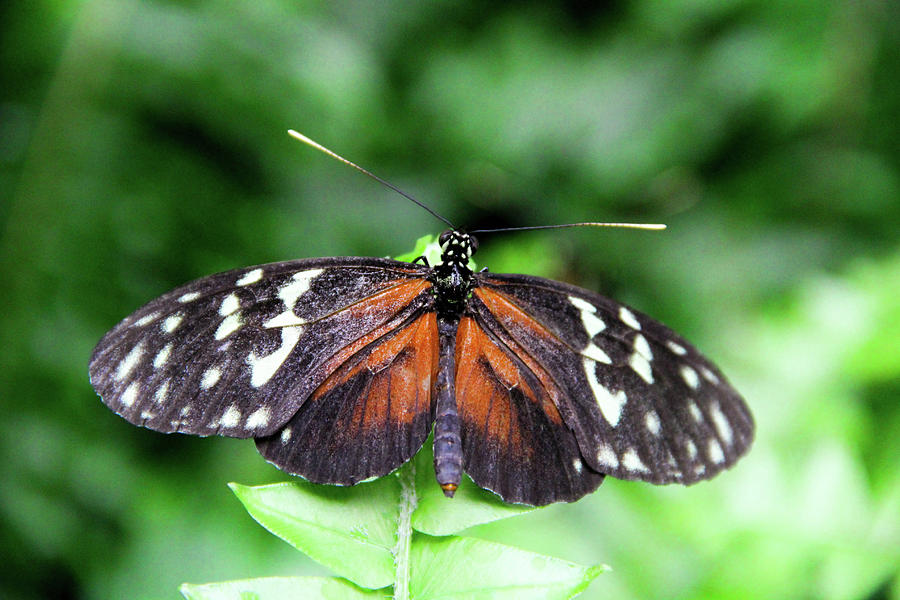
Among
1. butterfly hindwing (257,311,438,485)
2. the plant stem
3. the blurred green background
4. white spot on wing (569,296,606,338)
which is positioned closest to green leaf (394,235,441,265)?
butterfly hindwing (257,311,438,485)

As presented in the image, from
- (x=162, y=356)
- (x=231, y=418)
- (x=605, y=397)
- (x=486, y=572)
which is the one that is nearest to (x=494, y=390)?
(x=605, y=397)

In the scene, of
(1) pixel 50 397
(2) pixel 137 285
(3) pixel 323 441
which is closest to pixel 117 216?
(2) pixel 137 285

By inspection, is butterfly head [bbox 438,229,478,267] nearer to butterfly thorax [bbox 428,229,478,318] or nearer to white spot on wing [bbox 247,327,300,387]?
butterfly thorax [bbox 428,229,478,318]

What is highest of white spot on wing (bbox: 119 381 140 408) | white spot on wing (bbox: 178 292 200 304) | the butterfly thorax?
the butterfly thorax

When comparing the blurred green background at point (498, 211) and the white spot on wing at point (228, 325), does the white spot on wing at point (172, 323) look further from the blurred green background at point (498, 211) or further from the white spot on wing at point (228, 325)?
the blurred green background at point (498, 211)

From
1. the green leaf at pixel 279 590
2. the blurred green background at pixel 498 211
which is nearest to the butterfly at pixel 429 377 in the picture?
the green leaf at pixel 279 590
